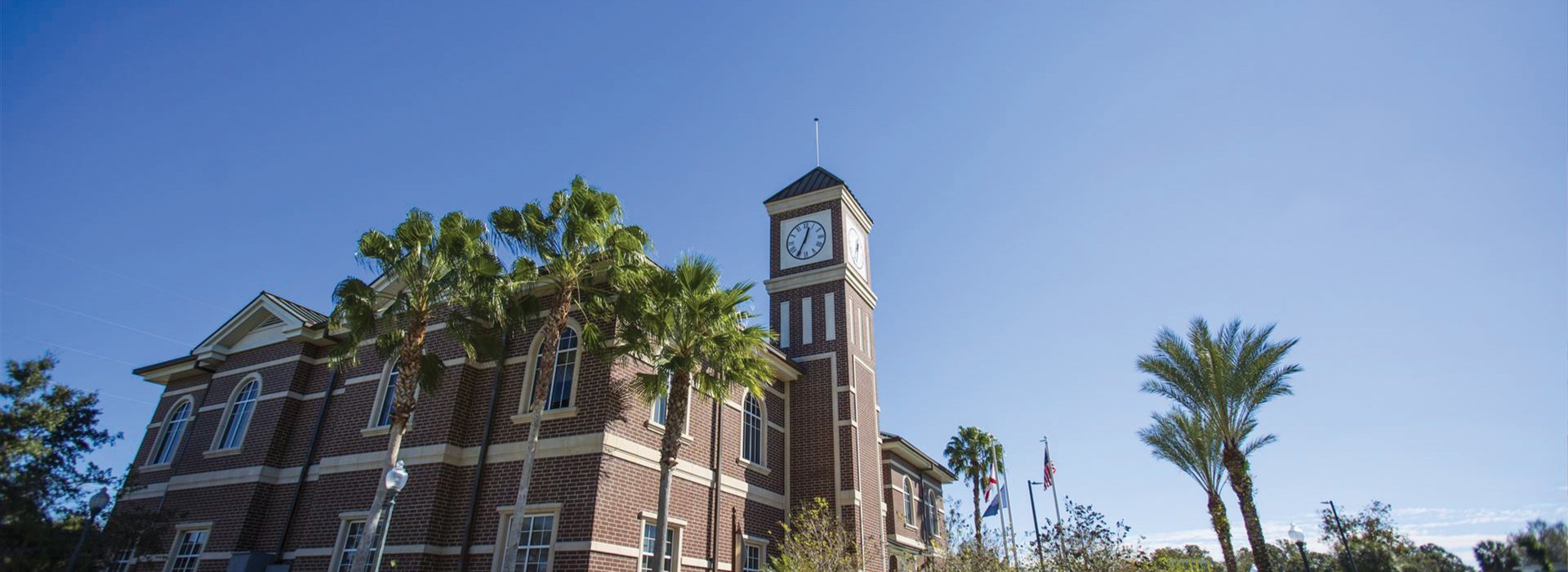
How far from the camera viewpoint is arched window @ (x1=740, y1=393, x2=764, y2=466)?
22000 mm

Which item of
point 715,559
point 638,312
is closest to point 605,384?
point 638,312

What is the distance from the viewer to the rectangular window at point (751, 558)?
2047cm

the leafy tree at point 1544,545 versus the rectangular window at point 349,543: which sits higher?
the rectangular window at point 349,543

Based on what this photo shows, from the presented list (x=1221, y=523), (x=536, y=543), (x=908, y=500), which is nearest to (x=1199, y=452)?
(x=1221, y=523)

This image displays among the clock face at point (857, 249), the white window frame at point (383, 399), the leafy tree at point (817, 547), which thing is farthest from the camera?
the clock face at point (857, 249)

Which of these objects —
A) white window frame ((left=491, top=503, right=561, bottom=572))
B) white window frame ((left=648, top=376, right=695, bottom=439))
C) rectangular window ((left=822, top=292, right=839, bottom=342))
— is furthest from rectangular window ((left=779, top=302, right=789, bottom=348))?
white window frame ((left=491, top=503, right=561, bottom=572))

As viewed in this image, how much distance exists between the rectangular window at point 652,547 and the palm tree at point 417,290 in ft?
18.3

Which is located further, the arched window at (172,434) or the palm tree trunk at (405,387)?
the arched window at (172,434)

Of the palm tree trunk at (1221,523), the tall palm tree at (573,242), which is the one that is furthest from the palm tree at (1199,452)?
the tall palm tree at (573,242)

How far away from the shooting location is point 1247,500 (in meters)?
21.3

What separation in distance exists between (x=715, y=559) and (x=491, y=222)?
9.95 metres

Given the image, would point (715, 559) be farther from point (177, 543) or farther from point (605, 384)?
point (177, 543)

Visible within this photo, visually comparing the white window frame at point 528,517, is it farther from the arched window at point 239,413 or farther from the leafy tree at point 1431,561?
the leafy tree at point 1431,561

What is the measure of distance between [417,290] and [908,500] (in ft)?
74.3
